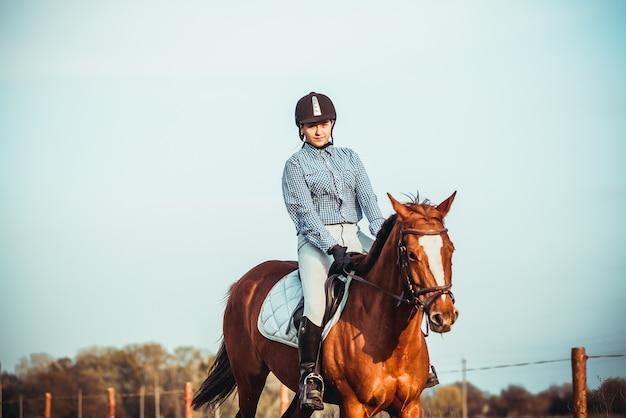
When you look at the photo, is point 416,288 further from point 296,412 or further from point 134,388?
point 134,388

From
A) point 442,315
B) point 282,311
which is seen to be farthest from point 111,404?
point 442,315

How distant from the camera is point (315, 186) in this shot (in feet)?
26.8

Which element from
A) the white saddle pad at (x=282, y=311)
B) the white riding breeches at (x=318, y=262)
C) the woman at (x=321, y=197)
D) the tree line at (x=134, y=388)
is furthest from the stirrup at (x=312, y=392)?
the tree line at (x=134, y=388)

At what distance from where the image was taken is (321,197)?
8.21 metres

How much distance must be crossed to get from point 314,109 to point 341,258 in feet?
4.91

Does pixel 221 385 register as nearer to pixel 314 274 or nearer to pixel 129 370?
pixel 314 274

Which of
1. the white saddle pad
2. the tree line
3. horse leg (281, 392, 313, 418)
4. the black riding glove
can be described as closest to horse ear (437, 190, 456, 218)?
the black riding glove

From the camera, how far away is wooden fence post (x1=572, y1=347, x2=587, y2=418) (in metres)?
10.3

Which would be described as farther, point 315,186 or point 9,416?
point 9,416

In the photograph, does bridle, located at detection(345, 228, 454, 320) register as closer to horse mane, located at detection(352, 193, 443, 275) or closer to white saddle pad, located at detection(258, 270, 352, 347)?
horse mane, located at detection(352, 193, 443, 275)

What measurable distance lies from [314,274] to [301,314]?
0.38 metres

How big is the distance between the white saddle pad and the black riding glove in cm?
84

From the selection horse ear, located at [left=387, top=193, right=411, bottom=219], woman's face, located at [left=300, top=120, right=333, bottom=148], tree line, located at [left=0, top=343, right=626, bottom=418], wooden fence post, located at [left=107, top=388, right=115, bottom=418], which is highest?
woman's face, located at [left=300, top=120, right=333, bottom=148]

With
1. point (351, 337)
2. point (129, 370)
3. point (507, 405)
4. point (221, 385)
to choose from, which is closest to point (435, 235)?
point (351, 337)
